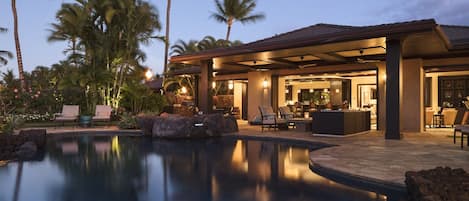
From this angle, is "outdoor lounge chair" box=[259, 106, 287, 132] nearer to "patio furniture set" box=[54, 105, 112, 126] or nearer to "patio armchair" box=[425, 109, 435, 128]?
"patio armchair" box=[425, 109, 435, 128]

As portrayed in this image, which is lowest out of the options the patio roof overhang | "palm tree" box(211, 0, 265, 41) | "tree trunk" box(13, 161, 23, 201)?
"tree trunk" box(13, 161, 23, 201)

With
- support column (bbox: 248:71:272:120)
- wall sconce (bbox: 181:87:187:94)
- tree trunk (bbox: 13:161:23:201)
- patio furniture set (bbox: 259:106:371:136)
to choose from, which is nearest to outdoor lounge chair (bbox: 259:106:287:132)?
patio furniture set (bbox: 259:106:371:136)

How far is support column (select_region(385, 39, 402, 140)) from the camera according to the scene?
32.1 ft

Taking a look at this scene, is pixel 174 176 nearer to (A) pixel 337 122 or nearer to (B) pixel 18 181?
(B) pixel 18 181

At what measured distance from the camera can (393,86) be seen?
987 cm

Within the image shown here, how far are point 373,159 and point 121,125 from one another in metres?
10.3

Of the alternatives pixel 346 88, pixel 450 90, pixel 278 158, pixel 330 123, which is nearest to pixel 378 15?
pixel 346 88

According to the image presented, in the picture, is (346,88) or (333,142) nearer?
(333,142)

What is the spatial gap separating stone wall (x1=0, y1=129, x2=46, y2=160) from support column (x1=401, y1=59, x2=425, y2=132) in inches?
440

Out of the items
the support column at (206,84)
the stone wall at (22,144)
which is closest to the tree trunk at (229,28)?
the support column at (206,84)

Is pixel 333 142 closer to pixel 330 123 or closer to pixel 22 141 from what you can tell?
pixel 330 123

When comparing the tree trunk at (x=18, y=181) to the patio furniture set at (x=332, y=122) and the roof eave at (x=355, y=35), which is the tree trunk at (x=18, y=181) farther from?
the patio furniture set at (x=332, y=122)

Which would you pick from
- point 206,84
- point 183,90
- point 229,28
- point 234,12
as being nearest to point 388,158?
point 206,84

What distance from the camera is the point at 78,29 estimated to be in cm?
1622
